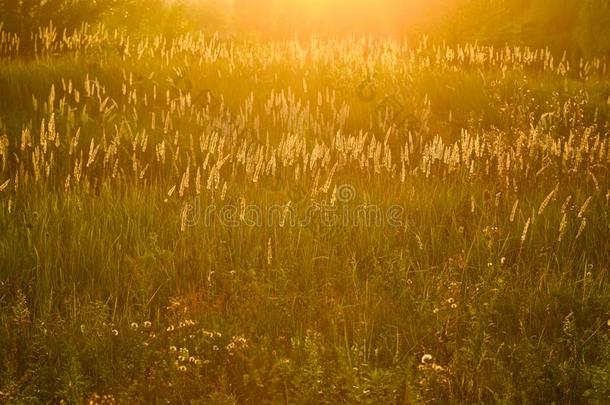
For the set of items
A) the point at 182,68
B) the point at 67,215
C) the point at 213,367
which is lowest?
the point at 213,367

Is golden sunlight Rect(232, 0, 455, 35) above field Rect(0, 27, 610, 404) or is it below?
above

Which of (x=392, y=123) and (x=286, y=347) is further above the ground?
(x=392, y=123)

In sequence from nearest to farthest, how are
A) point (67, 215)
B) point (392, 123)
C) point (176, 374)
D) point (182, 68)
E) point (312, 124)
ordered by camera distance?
1. point (176, 374)
2. point (67, 215)
3. point (312, 124)
4. point (392, 123)
5. point (182, 68)

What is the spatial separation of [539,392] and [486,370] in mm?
198

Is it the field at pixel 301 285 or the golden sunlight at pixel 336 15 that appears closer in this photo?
the field at pixel 301 285

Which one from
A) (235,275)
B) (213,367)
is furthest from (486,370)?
(235,275)

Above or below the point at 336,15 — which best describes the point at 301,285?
below

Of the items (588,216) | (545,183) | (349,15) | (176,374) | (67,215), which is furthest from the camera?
(349,15)

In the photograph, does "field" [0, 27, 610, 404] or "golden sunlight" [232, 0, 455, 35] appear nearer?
"field" [0, 27, 610, 404]

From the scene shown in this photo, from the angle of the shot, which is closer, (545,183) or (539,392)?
(539,392)

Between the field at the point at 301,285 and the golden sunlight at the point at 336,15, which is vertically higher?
the golden sunlight at the point at 336,15

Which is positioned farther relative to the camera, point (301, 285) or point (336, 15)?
point (336, 15)

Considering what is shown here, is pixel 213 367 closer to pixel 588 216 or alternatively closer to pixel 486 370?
pixel 486 370

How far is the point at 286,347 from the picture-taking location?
2586 millimetres
